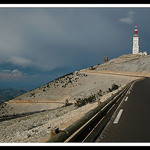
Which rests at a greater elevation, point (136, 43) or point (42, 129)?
point (136, 43)

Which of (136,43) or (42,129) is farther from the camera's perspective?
(136,43)

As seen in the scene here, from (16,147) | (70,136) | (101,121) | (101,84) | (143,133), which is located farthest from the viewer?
(101,84)

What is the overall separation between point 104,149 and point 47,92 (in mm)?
60258

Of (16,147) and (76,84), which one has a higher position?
(16,147)

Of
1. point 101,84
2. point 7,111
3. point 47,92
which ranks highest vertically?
point 101,84

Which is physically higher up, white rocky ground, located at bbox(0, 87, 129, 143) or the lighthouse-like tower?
the lighthouse-like tower

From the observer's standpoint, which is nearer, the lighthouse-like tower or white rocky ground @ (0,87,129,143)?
white rocky ground @ (0,87,129,143)

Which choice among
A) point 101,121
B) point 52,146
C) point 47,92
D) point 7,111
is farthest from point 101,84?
point 52,146

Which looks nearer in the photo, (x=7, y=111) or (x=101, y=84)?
(x=7, y=111)

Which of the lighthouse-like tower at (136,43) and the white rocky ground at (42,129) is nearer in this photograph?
the white rocky ground at (42,129)

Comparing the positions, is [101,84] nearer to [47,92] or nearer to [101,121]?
[47,92]

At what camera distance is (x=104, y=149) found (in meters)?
3.85

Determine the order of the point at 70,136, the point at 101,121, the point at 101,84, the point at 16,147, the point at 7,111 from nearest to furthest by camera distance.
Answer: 1. the point at 16,147
2. the point at 70,136
3. the point at 101,121
4. the point at 7,111
5. the point at 101,84

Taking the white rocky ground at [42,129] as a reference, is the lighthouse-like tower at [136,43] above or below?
above
